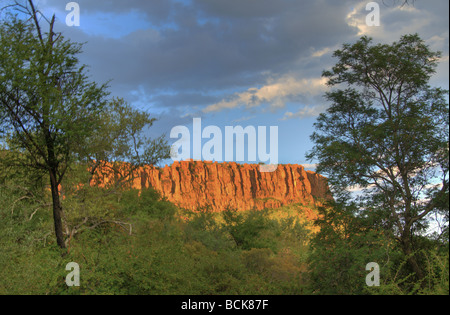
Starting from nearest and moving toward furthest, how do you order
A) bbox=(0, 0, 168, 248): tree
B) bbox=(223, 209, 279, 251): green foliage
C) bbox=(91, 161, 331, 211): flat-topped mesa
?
bbox=(0, 0, 168, 248): tree
bbox=(223, 209, 279, 251): green foliage
bbox=(91, 161, 331, 211): flat-topped mesa

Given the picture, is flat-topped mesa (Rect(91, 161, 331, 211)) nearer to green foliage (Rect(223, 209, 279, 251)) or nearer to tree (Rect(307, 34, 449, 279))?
green foliage (Rect(223, 209, 279, 251))

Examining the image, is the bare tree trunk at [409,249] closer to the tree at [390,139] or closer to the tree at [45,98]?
the tree at [390,139]

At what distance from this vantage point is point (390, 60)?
16.8 meters

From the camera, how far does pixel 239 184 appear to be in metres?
112

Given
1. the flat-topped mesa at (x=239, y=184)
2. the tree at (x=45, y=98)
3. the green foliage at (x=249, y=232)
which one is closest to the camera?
the tree at (x=45, y=98)

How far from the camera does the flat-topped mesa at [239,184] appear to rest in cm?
10225

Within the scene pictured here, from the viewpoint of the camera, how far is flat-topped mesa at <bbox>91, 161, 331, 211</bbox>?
102 meters

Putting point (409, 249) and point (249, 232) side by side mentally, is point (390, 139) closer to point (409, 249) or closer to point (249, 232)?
point (409, 249)

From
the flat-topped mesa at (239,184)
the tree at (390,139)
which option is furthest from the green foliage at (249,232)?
the flat-topped mesa at (239,184)

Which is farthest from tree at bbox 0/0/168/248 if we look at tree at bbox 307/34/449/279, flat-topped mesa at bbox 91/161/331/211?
flat-topped mesa at bbox 91/161/331/211

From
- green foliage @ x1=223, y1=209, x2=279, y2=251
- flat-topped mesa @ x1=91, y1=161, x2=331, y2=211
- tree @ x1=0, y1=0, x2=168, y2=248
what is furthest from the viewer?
flat-topped mesa @ x1=91, y1=161, x2=331, y2=211

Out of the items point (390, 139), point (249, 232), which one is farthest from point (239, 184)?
point (390, 139)
